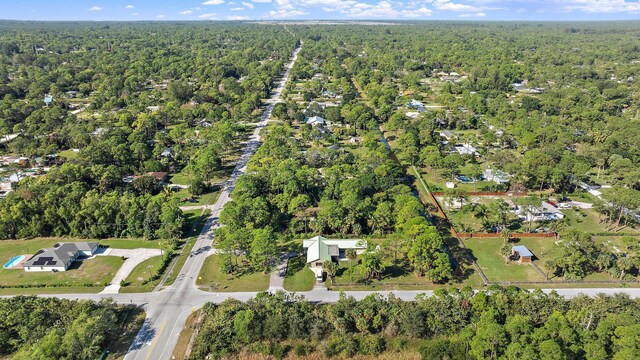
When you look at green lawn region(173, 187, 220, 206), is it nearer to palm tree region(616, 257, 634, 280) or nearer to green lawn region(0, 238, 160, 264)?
green lawn region(0, 238, 160, 264)

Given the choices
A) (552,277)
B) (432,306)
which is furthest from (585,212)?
(432,306)

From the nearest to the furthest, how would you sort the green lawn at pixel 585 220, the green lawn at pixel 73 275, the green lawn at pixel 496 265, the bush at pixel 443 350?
the bush at pixel 443 350, the green lawn at pixel 73 275, the green lawn at pixel 496 265, the green lawn at pixel 585 220

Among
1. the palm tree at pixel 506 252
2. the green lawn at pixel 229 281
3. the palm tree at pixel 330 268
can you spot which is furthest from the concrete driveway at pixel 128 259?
the palm tree at pixel 506 252

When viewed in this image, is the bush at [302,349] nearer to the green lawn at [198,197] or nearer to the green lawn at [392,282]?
the green lawn at [392,282]

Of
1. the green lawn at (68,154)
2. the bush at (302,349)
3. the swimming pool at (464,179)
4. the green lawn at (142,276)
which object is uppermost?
the green lawn at (68,154)

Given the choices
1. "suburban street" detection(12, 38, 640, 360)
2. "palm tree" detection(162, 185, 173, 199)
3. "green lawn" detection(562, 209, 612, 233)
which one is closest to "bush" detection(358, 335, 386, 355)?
"suburban street" detection(12, 38, 640, 360)

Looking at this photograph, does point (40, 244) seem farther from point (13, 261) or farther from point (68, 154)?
point (68, 154)

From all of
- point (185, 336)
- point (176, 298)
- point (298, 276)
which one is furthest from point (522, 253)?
point (176, 298)
